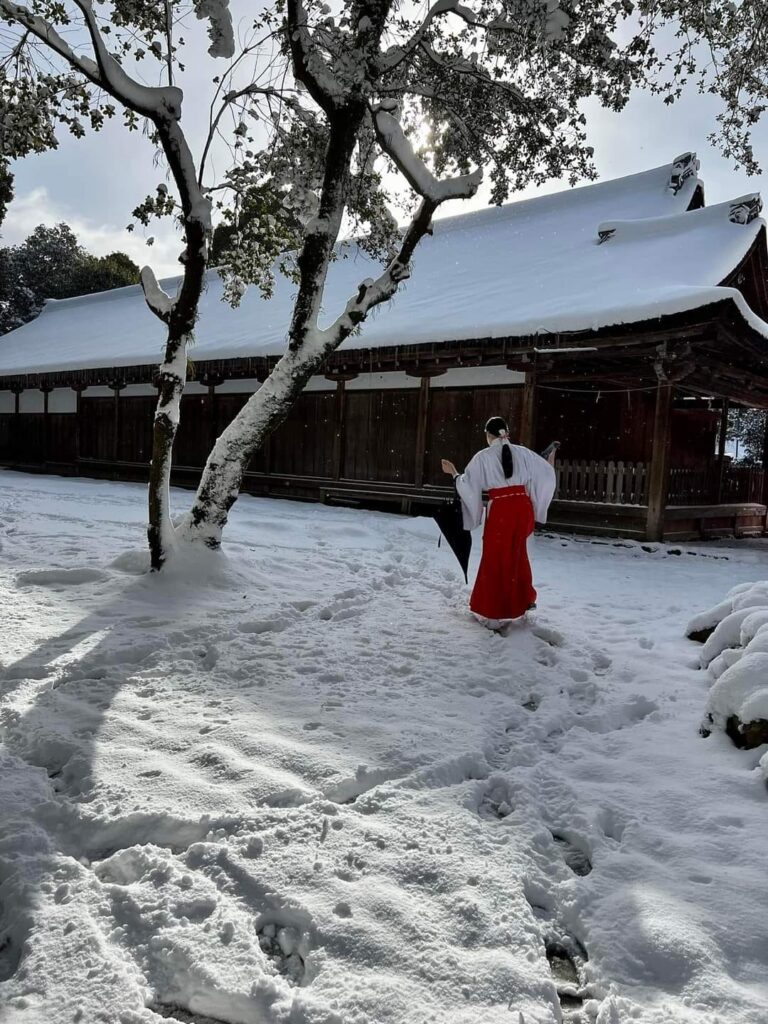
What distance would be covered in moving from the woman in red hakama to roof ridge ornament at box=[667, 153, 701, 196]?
12674 millimetres

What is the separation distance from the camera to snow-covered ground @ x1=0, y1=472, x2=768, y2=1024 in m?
1.51

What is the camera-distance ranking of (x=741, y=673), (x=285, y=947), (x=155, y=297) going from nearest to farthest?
(x=285, y=947) < (x=741, y=673) < (x=155, y=297)

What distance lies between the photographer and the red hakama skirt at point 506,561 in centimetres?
455

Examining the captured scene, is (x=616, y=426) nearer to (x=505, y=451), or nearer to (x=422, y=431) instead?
(x=422, y=431)

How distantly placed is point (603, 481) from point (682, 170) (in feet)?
29.3

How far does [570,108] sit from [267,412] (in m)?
4.25

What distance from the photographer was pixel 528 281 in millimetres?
11406

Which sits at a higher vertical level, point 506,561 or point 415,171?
point 415,171

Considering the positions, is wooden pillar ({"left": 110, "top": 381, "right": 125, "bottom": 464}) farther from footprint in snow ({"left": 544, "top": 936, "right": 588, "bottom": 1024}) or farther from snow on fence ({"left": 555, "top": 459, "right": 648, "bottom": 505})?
footprint in snow ({"left": 544, "top": 936, "right": 588, "bottom": 1024})

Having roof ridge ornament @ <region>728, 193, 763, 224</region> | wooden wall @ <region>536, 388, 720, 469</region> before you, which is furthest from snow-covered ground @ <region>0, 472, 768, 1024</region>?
roof ridge ornament @ <region>728, 193, 763, 224</region>

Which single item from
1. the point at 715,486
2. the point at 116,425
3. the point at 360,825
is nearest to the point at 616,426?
the point at 715,486

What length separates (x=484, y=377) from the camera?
1073 centimetres

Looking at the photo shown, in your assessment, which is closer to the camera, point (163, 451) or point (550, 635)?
point (550, 635)

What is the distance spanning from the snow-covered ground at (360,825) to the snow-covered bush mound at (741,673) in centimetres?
10
